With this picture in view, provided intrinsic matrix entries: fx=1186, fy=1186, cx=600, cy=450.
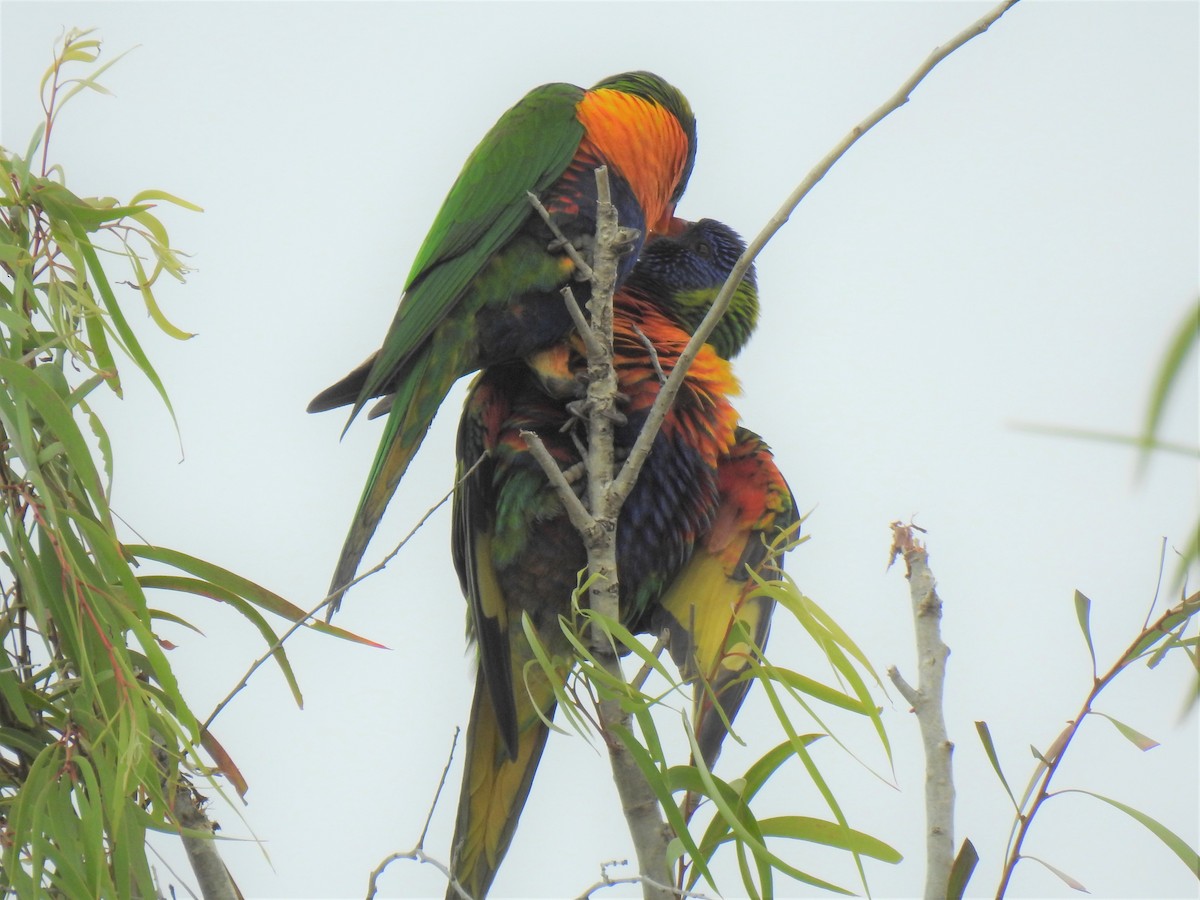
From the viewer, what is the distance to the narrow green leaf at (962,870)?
144 centimetres

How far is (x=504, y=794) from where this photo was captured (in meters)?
2.37

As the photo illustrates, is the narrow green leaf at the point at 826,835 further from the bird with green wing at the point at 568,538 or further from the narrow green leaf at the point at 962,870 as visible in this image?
the bird with green wing at the point at 568,538

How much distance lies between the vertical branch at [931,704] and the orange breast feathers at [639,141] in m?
1.12

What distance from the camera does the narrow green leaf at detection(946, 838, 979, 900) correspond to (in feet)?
4.74

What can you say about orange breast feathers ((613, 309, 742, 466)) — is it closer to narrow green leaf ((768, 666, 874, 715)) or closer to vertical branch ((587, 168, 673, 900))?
vertical branch ((587, 168, 673, 900))

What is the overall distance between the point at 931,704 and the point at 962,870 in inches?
11.5

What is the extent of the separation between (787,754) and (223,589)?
0.81 m

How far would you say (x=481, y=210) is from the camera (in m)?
2.49

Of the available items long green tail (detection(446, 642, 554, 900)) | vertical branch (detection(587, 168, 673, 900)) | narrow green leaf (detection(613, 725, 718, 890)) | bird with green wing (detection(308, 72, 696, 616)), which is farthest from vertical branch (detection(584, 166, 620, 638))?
long green tail (detection(446, 642, 554, 900))

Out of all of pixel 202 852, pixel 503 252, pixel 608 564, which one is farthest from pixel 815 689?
pixel 503 252

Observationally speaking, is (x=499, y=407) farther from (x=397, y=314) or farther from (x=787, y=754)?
(x=787, y=754)

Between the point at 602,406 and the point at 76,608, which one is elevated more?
the point at 602,406

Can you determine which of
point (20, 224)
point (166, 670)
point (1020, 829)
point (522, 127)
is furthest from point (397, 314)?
point (1020, 829)

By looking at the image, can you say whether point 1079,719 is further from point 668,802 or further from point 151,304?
point 151,304
